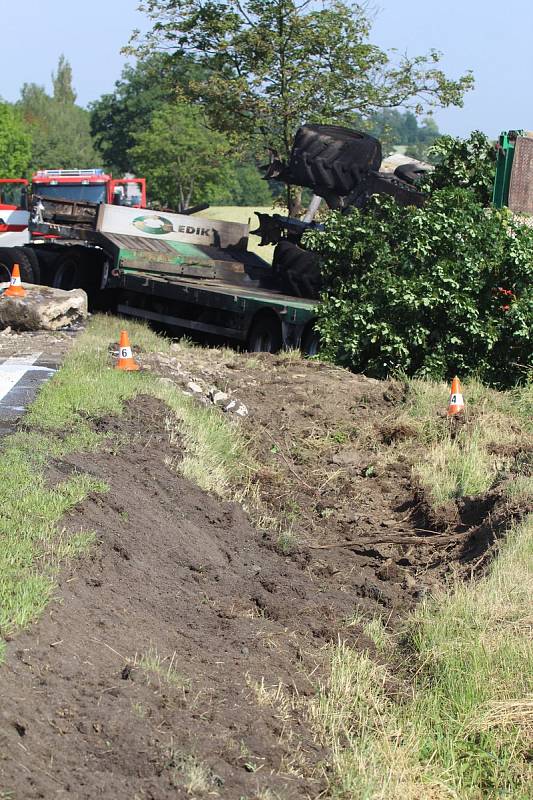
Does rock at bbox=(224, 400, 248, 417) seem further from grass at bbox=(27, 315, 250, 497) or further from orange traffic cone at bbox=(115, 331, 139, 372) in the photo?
orange traffic cone at bbox=(115, 331, 139, 372)

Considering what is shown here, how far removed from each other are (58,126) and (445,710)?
9193cm

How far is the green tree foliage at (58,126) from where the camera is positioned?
73.1m

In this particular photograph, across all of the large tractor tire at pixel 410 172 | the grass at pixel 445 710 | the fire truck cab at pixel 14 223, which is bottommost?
the grass at pixel 445 710

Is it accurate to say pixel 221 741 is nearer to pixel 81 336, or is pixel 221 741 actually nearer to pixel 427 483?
pixel 427 483

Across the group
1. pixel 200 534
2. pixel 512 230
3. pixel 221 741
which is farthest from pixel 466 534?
pixel 512 230

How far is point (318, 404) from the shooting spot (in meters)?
11.4

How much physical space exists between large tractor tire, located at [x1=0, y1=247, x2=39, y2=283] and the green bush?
6226 mm

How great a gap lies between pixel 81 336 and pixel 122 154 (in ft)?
194

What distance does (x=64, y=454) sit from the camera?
7.68 m

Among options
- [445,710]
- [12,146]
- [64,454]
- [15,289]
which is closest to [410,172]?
[15,289]

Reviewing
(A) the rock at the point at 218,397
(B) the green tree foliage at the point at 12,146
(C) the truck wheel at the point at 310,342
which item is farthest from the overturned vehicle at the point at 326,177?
(B) the green tree foliage at the point at 12,146

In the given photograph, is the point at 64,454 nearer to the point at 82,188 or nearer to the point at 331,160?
the point at 331,160

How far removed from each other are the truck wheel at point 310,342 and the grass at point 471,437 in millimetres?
1919

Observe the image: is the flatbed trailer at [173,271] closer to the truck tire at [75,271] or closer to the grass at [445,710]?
the truck tire at [75,271]
